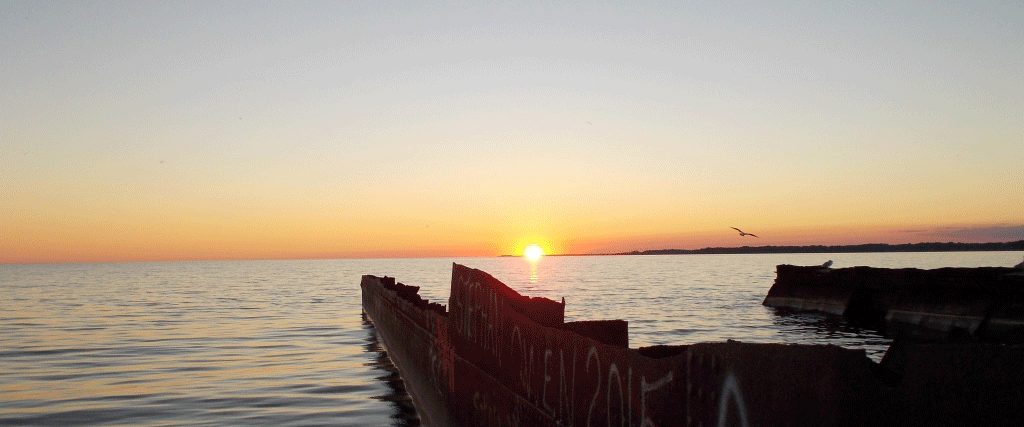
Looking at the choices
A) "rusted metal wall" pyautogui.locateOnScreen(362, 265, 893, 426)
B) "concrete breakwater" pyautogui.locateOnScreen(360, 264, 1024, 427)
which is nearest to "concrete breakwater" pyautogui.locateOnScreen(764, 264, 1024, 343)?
"rusted metal wall" pyautogui.locateOnScreen(362, 265, 893, 426)

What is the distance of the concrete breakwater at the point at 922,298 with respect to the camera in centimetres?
2145

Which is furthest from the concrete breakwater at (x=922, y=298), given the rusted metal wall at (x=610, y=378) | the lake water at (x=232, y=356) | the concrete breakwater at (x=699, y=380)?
the concrete breakwater at (x=699, y=380)

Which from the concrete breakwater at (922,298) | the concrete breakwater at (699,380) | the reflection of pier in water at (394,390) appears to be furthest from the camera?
the concrete breakwater at (922,298)

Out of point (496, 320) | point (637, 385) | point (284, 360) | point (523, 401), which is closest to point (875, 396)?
point (637, 385)

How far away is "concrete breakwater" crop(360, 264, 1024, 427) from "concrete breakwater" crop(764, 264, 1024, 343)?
10966 millimetres

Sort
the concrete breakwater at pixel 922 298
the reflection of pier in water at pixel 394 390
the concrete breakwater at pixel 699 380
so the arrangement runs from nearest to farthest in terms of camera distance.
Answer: the concrete breakwater at pixel 699 380, the reflection of pier in water at pixel 394 390, the concrete breakwater at pixel 922 298

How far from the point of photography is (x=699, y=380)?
13.3 ft

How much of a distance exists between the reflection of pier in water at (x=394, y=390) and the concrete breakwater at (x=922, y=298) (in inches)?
418

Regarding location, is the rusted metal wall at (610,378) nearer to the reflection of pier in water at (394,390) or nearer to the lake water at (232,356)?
the reflection of pier in water at (394,390)

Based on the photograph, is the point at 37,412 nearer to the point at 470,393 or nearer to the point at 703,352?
the point at 470,393

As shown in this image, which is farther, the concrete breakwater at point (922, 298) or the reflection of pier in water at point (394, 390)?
the concrete breakwater at point (922, 298)

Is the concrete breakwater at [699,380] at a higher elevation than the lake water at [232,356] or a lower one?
higher

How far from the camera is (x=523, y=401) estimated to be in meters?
7.11

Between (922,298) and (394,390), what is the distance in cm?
1921
